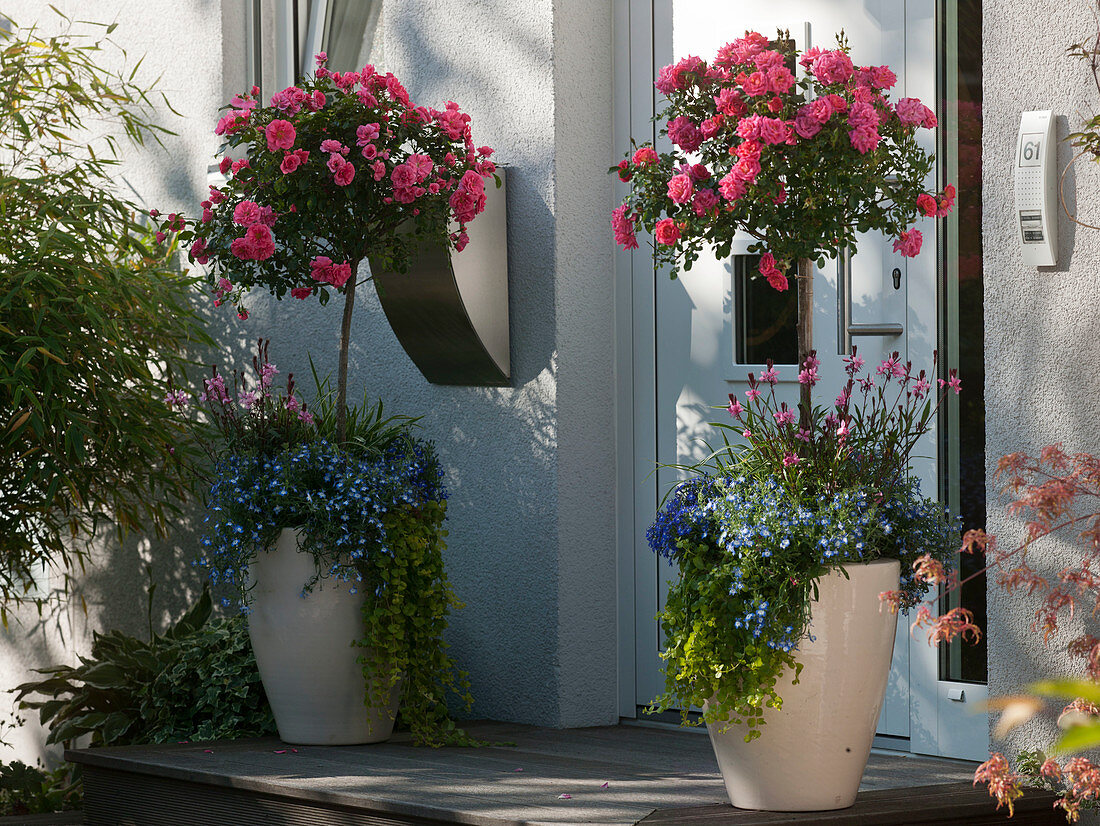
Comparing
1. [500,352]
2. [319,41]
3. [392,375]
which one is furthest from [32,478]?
[319,41]

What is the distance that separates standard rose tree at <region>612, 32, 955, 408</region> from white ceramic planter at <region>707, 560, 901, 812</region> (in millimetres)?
422

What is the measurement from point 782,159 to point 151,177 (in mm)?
3210

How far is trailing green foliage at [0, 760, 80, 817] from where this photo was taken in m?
4.18

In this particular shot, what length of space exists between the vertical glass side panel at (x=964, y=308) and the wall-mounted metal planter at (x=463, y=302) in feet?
4.22

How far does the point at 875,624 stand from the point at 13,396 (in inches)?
98.6

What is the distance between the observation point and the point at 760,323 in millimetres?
3725

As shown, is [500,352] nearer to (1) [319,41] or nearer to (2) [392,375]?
(2) [392,375]

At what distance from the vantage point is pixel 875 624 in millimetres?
2584

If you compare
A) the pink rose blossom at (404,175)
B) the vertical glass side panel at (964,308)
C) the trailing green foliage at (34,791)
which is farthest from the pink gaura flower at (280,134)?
the trailing green foliage at (34,791)

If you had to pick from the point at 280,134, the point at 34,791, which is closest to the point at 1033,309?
the point at 280,134

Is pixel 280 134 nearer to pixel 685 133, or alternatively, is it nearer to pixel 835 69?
pixel 685 133

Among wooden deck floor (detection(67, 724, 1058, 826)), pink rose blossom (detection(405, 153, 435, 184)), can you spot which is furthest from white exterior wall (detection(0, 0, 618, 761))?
pink rose blossom (detection(405, 153, 435, 184))

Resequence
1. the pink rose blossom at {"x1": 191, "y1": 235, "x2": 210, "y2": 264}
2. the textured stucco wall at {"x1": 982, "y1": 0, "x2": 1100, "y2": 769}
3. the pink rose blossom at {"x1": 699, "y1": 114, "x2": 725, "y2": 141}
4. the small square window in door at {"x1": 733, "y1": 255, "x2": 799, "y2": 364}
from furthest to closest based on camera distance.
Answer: the small square window in door at {"x1": 733, "y1": 255, "x2": 799, "y2": 364} → the pink rose blossom at {"x1": 191, "y1": 235, "x2": 210, "y2": 264} → the textured stucco wall at {"x1": 982, "y1": 0, "x2": 1100, "y2": 769} → the pink rose blossom at {"x1": 699, "y1": 114, "x2": 725, "y2": 141}

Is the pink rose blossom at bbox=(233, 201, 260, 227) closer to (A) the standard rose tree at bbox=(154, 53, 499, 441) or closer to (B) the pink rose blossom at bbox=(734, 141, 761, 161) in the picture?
(A) the standard rose tree at bbox=(154, 53, 499, 441)
